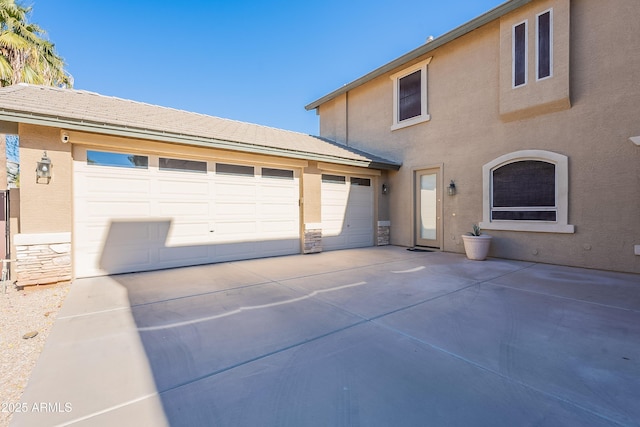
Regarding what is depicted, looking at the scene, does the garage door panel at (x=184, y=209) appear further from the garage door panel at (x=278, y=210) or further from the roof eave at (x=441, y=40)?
the roof eave at (x=441, y=40)

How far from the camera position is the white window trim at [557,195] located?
21.9 feet

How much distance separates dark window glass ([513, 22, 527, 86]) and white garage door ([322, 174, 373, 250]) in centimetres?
516

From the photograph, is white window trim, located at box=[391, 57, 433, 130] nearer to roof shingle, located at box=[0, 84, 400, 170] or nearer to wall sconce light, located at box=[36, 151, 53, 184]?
roof shingle, located at box=[0, 84, 400, 170]

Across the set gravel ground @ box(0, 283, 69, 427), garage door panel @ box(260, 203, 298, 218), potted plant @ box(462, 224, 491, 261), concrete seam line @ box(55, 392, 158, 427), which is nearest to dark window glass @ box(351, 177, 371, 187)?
garage door panel @ box(260, 203, 298, 218)

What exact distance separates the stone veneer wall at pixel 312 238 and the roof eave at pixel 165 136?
2090mm

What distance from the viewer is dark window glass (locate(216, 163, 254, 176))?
735 cm

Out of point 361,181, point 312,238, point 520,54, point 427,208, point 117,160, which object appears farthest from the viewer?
point 361,181

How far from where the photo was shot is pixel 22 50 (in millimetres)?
9781

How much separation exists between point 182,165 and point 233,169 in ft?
4.12

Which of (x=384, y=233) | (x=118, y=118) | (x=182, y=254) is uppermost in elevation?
(x=118, y=118)

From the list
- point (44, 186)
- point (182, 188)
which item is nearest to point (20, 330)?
point (44, 186)

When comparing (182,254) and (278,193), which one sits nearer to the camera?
(182,254)

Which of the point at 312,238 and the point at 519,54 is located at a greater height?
the point at 519,54

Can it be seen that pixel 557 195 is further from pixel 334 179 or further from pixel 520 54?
pixel 334 179
